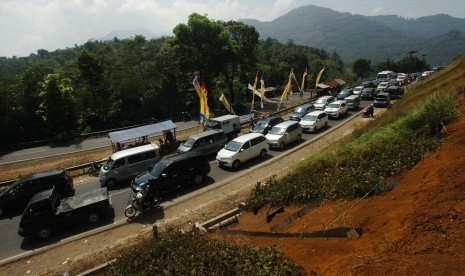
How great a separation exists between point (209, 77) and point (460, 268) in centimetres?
4581

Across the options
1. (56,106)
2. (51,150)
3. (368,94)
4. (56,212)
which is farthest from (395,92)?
(56,106)

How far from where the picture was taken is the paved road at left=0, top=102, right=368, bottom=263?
504 inches

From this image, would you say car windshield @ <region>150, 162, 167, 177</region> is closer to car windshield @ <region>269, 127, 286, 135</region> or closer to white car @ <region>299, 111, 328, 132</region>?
car windshield @ <region>269, 127, 286, 135</region>

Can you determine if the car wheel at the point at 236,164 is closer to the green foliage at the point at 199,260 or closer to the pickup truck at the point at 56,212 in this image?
the pickup truck at the point at 56,212

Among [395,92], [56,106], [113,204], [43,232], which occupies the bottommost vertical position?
[113,204]

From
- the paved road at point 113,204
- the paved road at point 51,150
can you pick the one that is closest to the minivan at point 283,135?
the paved road at point 113,204

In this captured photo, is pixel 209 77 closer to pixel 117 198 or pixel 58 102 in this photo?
pixel 58 102

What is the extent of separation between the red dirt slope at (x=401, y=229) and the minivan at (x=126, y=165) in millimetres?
10634

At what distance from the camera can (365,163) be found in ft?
39.7

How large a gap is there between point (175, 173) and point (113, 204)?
11.6 ft

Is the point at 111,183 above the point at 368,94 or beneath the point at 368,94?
beneath

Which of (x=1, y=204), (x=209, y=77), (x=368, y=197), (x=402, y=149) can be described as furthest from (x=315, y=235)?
(x=209, y=77)

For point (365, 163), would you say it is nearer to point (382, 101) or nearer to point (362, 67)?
point (382, 101)

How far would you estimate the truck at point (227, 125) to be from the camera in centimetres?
2617
